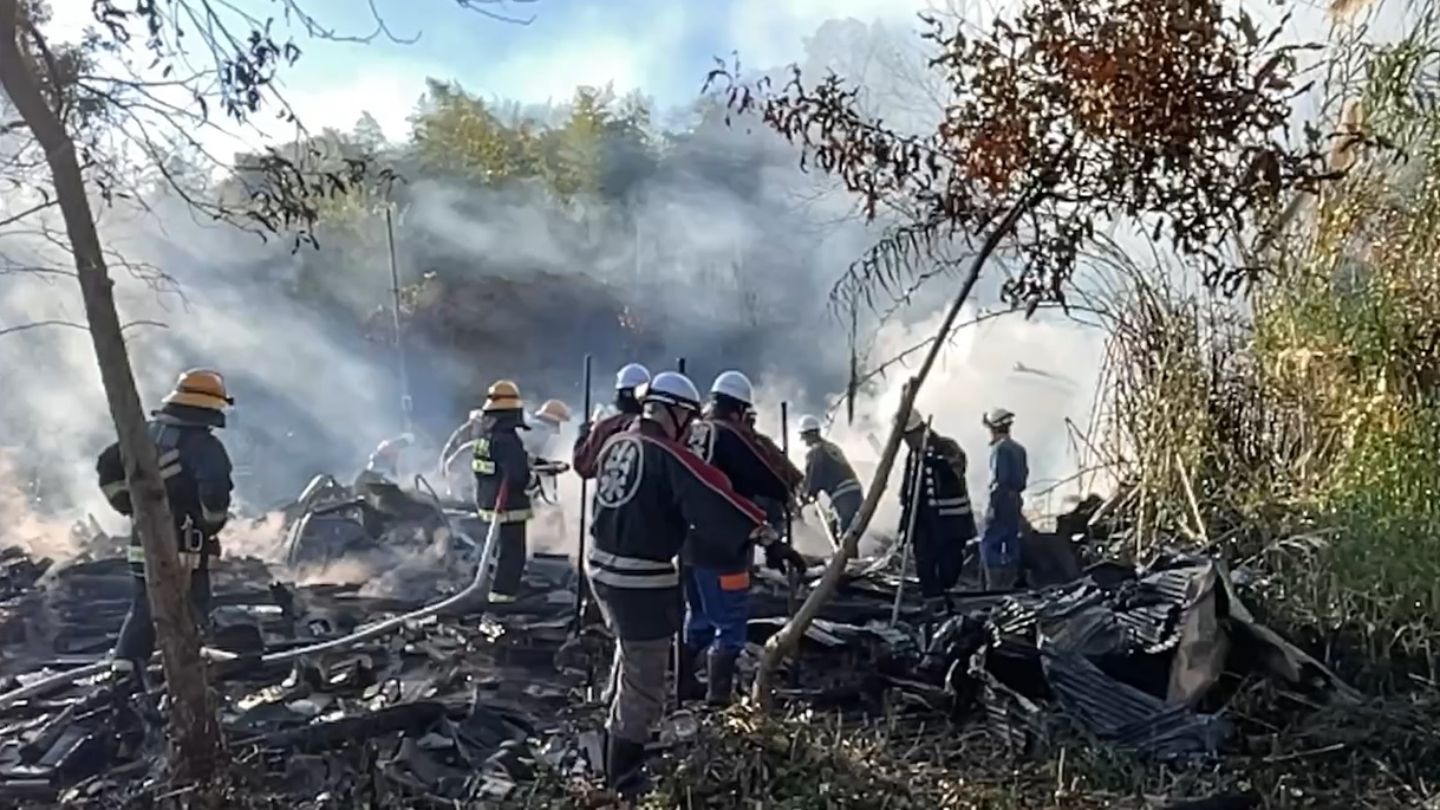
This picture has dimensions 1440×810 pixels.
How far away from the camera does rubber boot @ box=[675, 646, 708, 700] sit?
735cm

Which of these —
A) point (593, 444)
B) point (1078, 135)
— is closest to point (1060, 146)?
point (1078, 135)

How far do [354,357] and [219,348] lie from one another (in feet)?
13.8

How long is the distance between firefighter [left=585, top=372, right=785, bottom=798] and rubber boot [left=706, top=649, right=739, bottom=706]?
3.11ft

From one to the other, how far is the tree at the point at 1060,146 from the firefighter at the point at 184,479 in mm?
3262

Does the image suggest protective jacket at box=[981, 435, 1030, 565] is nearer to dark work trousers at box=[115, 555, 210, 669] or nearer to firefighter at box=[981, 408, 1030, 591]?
firefighter at box=[981, 408, 1030, 591]

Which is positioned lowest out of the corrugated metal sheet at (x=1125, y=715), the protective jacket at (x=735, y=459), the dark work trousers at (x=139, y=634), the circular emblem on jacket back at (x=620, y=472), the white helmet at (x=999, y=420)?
the corrugated metal sheet at (x=1125, y=715)

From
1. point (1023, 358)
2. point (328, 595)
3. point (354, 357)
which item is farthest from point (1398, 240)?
point (354, 357)

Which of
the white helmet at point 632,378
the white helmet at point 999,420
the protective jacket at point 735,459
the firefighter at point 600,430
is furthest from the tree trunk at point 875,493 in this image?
the white helmet at point 999,420

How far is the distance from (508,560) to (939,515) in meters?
3.10

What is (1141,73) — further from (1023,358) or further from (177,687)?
(1023,358)

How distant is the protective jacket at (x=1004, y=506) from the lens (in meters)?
11.1

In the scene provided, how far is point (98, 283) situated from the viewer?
5.26 m

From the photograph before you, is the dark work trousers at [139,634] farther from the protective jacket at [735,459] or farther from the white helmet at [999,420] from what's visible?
the white helmet at [999,420]

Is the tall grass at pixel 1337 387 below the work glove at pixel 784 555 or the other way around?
the other way around
